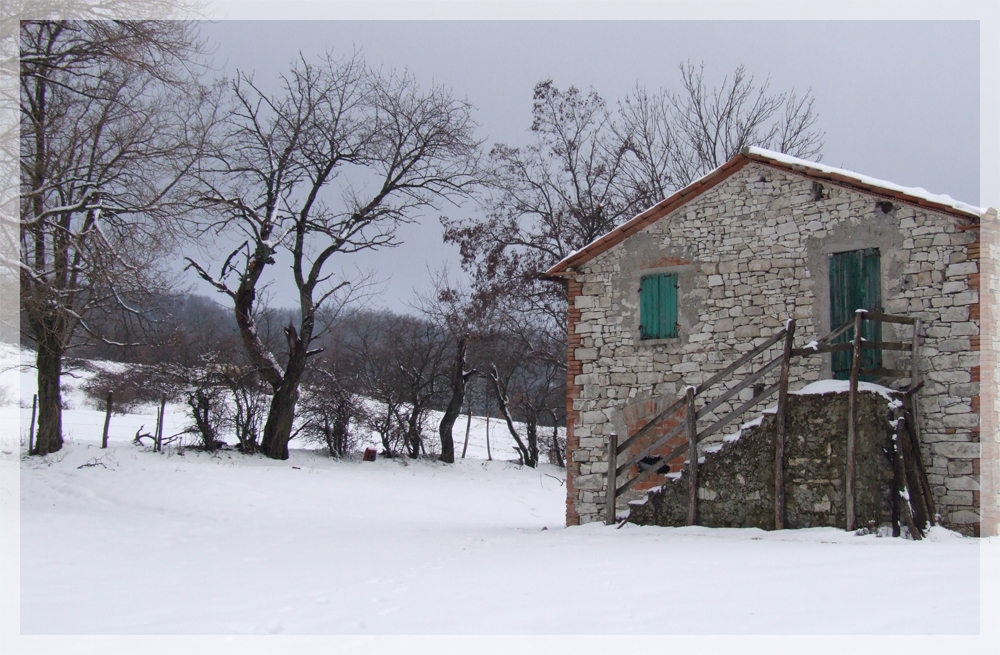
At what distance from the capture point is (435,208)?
2425 centimetres

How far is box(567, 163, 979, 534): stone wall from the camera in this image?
10.4 m

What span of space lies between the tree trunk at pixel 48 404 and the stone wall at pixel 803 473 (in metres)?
12.4

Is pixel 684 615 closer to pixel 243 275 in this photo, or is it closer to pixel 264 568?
pixel 264 568

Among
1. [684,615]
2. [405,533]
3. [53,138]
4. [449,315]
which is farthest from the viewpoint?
[449,315]

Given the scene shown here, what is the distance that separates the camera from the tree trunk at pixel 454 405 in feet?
86.5

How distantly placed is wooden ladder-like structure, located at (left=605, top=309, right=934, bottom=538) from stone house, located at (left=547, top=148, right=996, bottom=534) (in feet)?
1.14

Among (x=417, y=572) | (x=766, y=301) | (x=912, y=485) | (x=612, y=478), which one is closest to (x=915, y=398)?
(x=912, y=485)

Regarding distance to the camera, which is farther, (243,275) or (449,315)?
(449,315)

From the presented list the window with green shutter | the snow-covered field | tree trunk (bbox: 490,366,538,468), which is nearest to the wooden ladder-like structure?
the snow-covered field

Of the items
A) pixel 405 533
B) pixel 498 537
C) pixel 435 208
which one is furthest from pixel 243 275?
pixel 498 537

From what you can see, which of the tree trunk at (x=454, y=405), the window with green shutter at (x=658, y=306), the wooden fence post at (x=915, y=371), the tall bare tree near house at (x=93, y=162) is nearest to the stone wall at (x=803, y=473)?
the wooden fence post at (x=915, y=371)

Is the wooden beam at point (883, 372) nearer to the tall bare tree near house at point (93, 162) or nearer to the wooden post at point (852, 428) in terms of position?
the wooden post at point (852, 428)

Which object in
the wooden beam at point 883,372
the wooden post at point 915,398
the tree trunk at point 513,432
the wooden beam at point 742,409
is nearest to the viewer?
the wooden post at point 915,398

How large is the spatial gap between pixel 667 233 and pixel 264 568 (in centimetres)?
762
